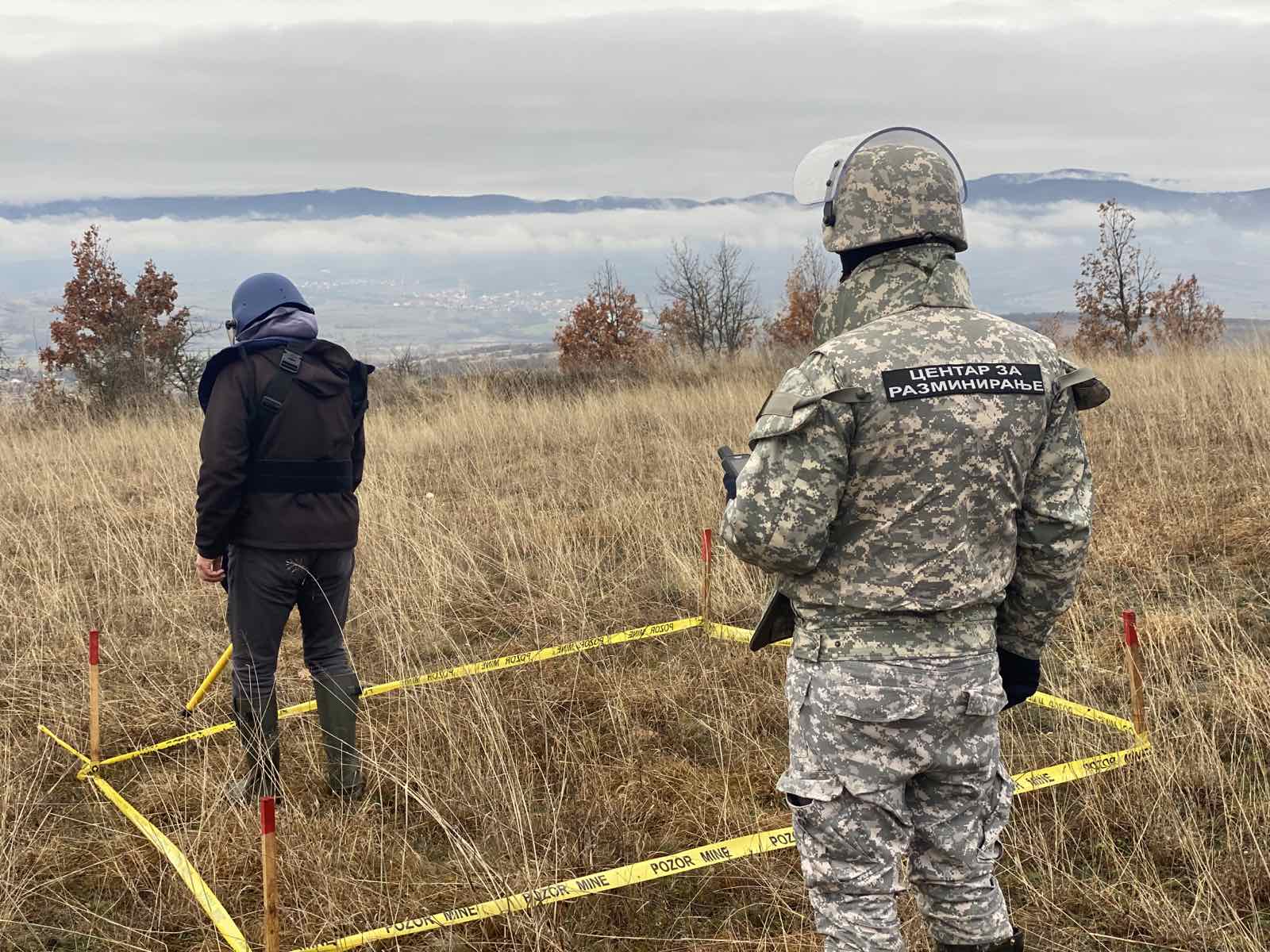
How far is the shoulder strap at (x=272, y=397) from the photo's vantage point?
3719mm

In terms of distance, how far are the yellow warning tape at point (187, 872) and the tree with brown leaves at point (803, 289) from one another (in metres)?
20.7

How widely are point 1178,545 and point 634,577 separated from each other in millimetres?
3173

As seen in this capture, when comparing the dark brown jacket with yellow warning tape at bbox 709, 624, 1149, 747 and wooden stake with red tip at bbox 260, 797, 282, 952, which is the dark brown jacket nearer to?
wooden stake with red tip at bbox 260, 797, 282, 952

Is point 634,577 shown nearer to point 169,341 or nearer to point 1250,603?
point 1250,603

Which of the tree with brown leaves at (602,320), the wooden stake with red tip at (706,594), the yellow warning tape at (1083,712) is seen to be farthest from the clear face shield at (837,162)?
the tree with brown leaves at (602,320)

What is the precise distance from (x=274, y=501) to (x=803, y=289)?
24.2 meters

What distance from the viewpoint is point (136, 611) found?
583 centimetres

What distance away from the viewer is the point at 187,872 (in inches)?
126

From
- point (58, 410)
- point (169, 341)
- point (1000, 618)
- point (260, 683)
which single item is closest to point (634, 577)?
point (260, 683)

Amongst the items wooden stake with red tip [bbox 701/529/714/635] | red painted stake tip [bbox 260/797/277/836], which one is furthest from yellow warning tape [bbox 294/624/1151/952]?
wooden stake with red tip [bbox 701/529/714/635]

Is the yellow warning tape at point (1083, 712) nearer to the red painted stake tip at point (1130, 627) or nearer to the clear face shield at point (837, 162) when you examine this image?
the red painted stake tip at point (1130, 627)

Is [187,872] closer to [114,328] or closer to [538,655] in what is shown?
[538,655]

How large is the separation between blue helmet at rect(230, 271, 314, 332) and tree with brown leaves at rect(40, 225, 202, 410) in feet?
42.2

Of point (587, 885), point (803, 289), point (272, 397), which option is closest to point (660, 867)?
point (587, 885)
